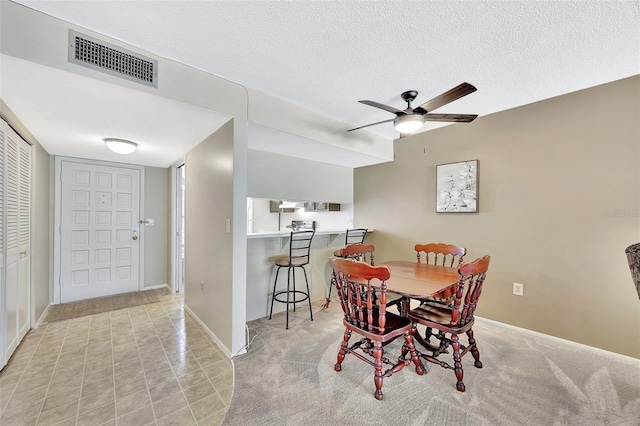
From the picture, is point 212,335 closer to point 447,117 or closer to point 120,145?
point 120,145

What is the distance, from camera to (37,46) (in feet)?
4.95

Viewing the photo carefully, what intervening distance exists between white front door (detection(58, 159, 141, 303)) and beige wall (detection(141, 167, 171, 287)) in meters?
0.12

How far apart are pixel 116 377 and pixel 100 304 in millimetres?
2162

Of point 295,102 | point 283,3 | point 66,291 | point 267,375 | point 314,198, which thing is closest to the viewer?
point 283,3

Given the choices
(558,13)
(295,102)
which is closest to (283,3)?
(295,102)

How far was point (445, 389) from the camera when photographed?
6.02ft

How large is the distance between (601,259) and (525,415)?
1.65m

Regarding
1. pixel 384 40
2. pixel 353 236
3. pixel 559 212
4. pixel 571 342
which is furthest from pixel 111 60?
pixel 571 342

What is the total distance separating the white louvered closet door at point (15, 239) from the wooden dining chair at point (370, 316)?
264cm

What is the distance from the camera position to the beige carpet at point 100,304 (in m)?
3.24

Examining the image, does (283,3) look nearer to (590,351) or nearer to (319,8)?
(319,8)

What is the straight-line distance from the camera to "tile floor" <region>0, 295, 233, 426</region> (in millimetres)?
1634

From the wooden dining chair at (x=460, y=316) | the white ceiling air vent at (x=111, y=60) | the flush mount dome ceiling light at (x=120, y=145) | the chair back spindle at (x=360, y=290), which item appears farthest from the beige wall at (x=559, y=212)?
the flush mount dome ceiling light at (x=120, y=145)

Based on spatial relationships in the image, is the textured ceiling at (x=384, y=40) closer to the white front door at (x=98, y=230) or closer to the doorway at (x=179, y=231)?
the doorway at (x=179, y=231)
